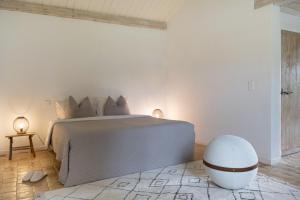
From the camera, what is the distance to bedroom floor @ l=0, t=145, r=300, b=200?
2.51 metres

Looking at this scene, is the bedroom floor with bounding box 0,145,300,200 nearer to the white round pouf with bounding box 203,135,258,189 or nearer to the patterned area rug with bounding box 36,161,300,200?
the patterned area rug with bounding box 36,161,300,200

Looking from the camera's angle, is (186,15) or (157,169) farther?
(186,15)

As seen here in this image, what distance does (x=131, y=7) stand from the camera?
190 inches

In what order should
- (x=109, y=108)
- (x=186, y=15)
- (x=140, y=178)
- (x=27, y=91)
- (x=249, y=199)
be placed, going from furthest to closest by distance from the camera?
(x=186, y=15) < (x=109, y=108) < (x=27, y=91) < (x=140, y=178) < (x=249, y=199)

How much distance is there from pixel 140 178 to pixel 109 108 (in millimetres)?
1958

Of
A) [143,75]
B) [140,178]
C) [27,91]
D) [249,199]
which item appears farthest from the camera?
[143,75]

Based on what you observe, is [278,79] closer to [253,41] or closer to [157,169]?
[253,41]

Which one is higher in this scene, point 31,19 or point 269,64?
point 31,19

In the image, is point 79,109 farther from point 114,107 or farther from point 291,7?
point 291,7

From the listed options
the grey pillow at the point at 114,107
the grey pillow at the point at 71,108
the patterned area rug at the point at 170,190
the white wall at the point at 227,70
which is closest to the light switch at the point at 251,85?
the white wall at the point at 227,70

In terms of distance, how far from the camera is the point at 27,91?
4.19 m

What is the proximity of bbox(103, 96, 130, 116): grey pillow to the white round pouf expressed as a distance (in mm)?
2375

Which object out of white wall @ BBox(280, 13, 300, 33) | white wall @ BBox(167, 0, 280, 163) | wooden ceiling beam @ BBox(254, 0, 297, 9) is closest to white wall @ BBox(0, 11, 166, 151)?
white wall @ BBox(167, 0, 280, 163)

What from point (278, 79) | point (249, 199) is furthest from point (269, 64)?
point (249, 199)
